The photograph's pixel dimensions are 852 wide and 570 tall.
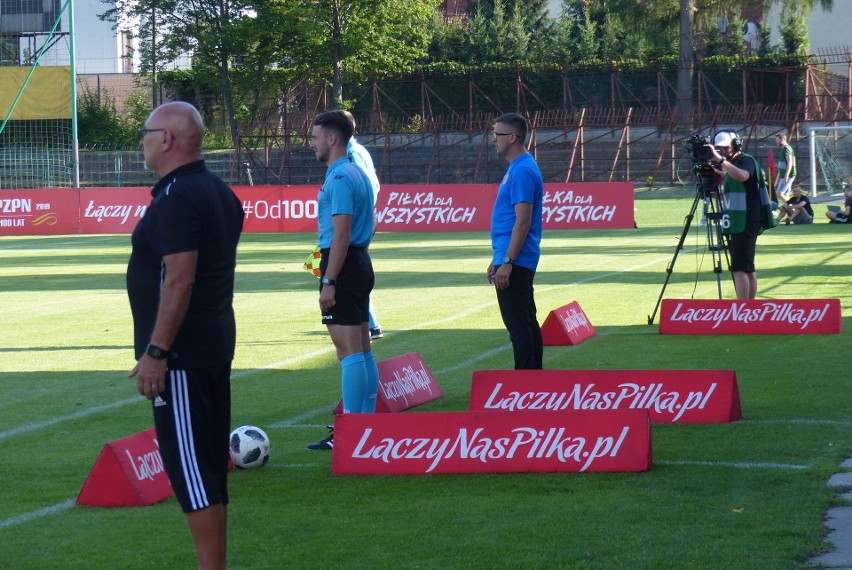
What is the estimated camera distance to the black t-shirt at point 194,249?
471 centimetres

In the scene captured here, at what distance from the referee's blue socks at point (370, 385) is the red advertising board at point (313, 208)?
2424 cm

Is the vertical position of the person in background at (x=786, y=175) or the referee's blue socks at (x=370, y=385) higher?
the person in background at (x=786, y=175)

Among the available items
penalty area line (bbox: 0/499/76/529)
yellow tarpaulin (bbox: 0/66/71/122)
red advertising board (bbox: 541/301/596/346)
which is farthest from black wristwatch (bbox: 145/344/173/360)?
yellow tarpaulin (bbox: 0/66/71/122)

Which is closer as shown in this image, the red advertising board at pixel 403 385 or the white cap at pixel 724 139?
the red advertising board at pixel 403 385

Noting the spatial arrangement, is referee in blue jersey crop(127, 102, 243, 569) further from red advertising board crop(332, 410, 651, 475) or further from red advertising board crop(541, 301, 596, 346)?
red advertising board crop(541, 301, 596, 346)

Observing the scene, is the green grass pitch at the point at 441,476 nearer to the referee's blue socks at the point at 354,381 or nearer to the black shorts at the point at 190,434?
the referee's blue socks at the point at 354,381

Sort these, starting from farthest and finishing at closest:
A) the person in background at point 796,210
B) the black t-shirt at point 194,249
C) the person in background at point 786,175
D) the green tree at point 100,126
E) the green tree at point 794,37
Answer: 1. the green tree at point 100,126
2. the green tree at point 794,37
3. the person in background at point 796,210
4. the person in background at point 786,175
5. the black t-shirt at point 194,249

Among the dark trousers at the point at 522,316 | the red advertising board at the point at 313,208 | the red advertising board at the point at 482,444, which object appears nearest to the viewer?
the red advertising board at the point at 482,444

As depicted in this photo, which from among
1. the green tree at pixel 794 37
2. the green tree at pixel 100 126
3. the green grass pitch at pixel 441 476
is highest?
the green tree at pixel 794 37

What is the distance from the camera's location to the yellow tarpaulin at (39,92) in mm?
49938

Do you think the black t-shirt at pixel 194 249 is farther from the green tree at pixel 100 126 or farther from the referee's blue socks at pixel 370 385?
the green tree at pixel 100 126

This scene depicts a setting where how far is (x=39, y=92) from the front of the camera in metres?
50.2

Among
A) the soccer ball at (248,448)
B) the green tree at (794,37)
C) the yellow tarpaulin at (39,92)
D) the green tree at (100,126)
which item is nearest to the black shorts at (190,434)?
the soccer ball at (248,448)

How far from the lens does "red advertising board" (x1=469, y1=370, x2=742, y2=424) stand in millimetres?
8477
